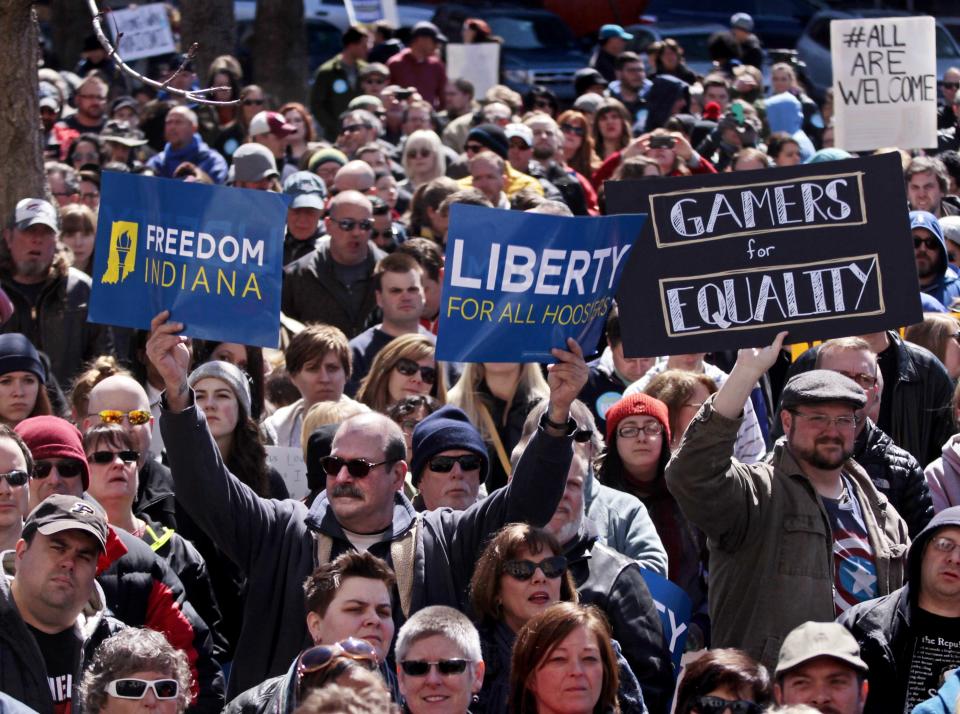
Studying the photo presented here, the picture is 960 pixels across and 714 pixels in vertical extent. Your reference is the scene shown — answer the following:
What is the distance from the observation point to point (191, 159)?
1439 cm

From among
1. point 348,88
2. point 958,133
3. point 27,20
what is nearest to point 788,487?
point 27,20

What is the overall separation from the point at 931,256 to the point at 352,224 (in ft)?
10.4

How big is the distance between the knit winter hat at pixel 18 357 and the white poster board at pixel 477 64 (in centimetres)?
1055

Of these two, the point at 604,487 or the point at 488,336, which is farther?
the point at 604,487

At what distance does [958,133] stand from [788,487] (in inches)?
372

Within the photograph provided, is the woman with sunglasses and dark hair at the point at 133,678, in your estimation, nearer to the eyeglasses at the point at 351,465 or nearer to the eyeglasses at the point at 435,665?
the eyeglasses at the point at 435,665

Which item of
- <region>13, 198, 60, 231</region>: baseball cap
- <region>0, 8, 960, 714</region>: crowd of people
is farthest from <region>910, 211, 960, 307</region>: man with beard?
<region>13, 198, 60, 231</region>: baseball cap

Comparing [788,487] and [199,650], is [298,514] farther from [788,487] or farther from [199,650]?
[788,487]

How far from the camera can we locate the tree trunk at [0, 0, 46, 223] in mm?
8969

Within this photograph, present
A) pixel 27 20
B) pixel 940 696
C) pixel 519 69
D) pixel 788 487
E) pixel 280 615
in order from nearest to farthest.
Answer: pixel 940 696 → pixel 280 615 → pixel 788 487 → pixel 27 20 → pixel 519 69

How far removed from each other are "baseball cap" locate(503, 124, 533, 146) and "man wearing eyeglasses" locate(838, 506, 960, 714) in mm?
7414

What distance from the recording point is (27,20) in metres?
9.02

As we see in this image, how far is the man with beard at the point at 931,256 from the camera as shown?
10250 mm

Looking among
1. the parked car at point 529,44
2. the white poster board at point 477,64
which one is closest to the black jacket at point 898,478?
the white poster board at point 477,64
